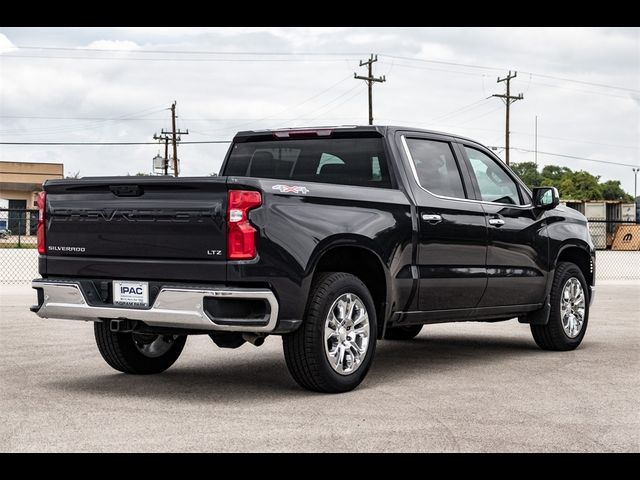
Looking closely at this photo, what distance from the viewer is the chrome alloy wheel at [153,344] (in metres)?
8.81

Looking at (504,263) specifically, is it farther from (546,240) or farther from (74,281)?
(74,281)

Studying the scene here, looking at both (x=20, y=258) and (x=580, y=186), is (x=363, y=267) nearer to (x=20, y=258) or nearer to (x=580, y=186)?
(x=20, y=258)

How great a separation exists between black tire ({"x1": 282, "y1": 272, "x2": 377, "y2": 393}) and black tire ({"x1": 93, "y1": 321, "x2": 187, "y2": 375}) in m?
1.67

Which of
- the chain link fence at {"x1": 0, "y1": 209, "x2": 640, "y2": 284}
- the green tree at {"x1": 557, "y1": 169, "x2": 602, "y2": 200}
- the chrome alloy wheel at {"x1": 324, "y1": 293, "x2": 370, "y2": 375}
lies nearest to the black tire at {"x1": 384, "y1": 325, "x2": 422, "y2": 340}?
the chrome alloy wheel at {"x1": 324, "y1": 293, "x2": 370, "y2": 375}

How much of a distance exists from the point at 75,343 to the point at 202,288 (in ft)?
13.7

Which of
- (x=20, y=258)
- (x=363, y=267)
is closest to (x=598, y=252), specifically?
(x=20, y=258)

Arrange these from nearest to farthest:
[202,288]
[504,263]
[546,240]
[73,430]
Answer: [73,430] < [202,288] < [504,263] < [546,240]

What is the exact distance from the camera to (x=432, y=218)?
8828 millimetres

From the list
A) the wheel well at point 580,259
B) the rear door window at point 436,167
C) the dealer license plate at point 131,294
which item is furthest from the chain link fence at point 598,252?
the dealer license plate at point 131,294

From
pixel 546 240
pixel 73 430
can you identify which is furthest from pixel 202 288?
pixel 546 240

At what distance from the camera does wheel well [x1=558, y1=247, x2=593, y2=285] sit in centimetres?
1116

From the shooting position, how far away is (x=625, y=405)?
745 centimetres

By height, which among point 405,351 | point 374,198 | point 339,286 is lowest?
point 405,351

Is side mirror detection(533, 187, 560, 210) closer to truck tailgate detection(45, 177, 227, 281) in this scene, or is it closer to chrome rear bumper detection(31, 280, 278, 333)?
chrome rear bumper detection(31, 280, 278, 333)
